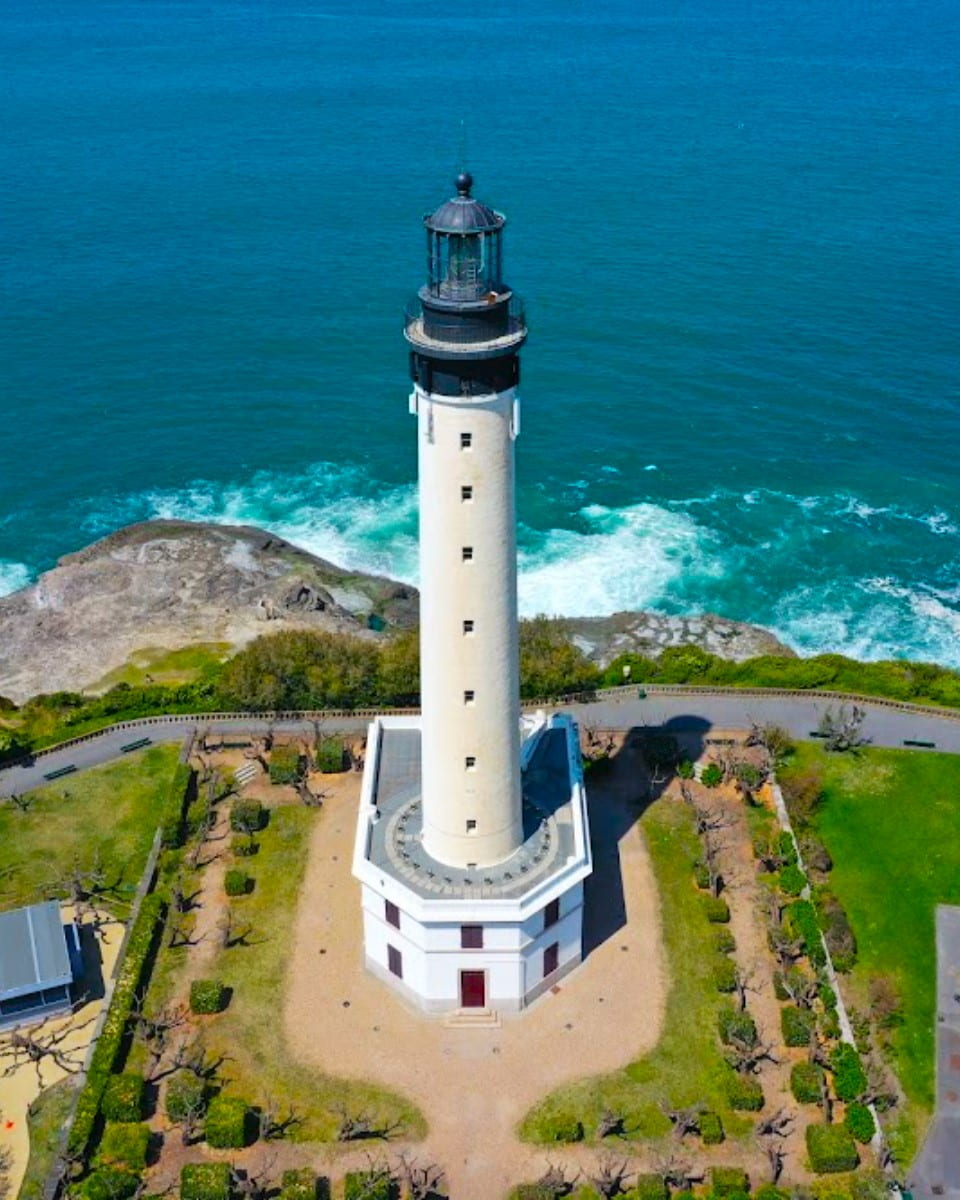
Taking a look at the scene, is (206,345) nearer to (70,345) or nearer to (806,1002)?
(70,345)

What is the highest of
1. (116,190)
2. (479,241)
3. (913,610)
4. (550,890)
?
(479,241)

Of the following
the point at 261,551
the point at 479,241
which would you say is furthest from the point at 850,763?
the point at 261,551

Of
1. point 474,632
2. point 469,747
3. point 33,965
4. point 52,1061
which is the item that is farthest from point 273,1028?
point 474,632

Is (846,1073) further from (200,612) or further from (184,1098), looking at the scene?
(200,612)

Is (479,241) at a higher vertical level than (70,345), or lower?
higher

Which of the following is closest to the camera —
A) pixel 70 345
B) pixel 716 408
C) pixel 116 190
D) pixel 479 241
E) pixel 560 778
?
pixel 479 241

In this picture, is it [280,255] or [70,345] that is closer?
[70,345]
